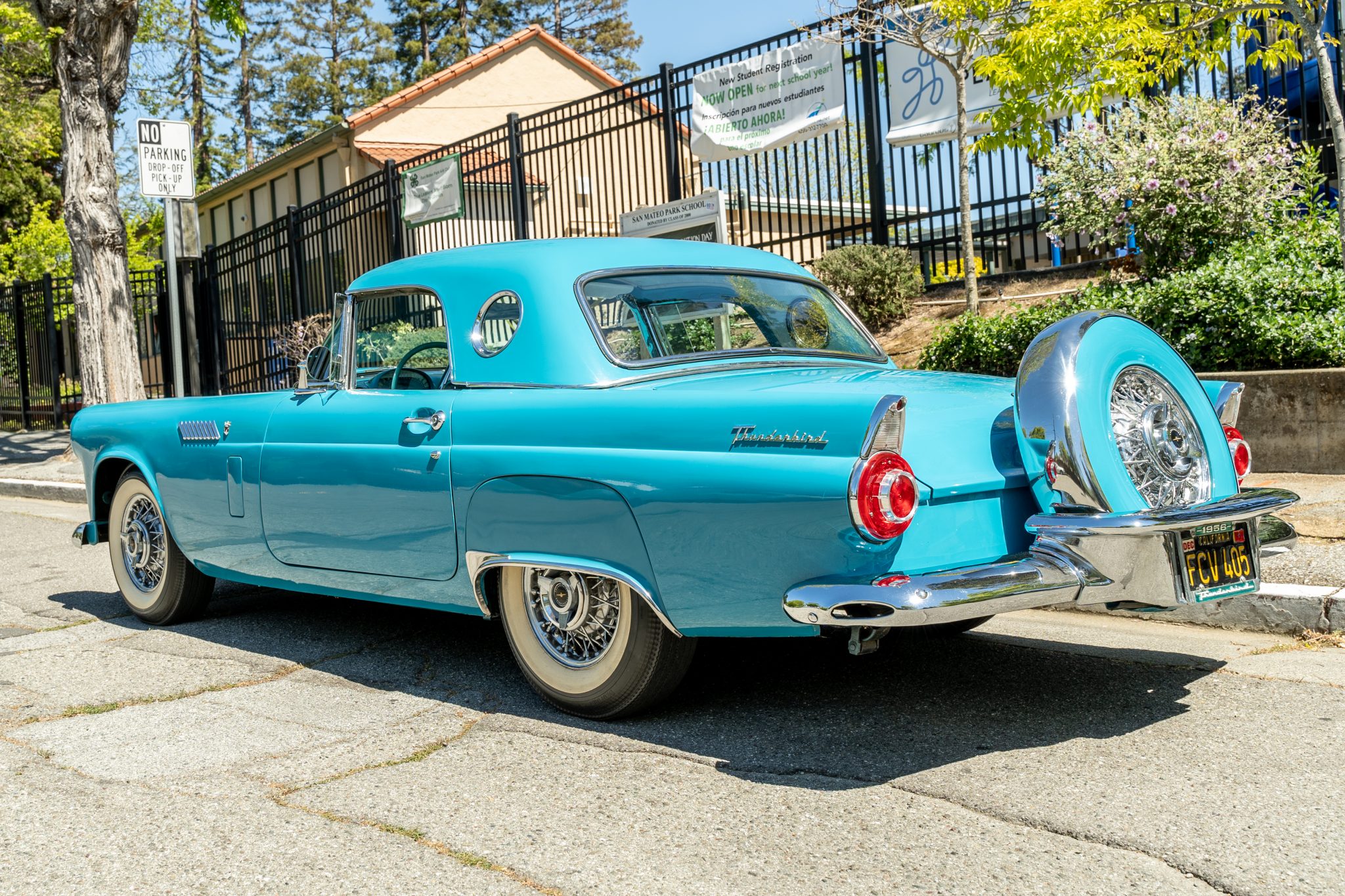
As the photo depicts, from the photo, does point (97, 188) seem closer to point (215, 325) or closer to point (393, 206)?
point (393, 206)

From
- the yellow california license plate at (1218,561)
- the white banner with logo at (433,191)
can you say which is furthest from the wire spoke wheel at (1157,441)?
the white banner with logo at (433,191)

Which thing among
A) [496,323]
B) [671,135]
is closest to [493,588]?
[496,323]

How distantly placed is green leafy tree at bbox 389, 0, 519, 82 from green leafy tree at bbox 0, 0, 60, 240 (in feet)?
55.3

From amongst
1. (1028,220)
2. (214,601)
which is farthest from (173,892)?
(1028,220)

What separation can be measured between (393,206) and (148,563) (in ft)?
39.2

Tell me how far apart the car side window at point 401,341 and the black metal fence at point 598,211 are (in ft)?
18.1

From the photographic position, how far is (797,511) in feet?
10.7

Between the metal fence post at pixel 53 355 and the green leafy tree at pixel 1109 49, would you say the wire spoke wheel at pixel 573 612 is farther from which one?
the metal fence post at pixel 53 355

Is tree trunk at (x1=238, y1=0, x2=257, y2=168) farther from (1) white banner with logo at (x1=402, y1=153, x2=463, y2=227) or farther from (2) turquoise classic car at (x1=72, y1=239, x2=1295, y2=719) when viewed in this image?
(2) turquoise classic car at (x1=72, y1=239, x2=1295, y2=719)

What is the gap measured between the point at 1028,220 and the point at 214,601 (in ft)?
24.8

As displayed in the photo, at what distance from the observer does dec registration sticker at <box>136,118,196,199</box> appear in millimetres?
10227

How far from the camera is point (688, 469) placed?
11.5ft

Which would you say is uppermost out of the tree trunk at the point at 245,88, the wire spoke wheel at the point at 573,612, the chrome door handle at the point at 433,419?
the tree trunk at the point at 245,88

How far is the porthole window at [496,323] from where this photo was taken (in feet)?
13.9
